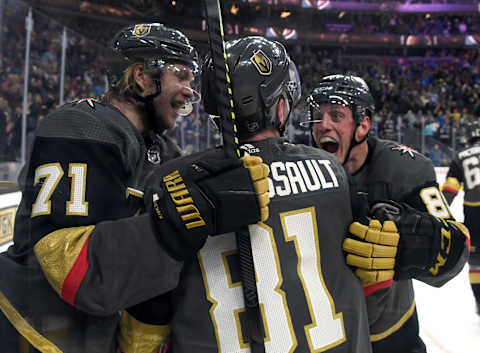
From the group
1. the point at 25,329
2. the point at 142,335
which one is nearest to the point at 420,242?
the point at 142,335

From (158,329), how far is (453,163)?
3052 mm

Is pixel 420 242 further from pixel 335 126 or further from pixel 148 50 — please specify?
pixel 148 50

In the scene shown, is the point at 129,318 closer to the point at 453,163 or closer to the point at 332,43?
the point at 332,43

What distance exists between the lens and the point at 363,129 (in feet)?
5.41

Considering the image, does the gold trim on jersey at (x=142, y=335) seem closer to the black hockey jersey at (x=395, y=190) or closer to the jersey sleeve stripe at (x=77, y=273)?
the jersey sleeve stripe at (x=77, y=273)

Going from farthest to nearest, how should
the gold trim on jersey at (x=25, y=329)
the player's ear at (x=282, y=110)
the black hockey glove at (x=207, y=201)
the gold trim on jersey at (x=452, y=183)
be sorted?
the gold trim on jersey at (x=452, y=183) → the gold trim on jersey at (x=25, y=329) → the player's ear at (x=282, y=110) → the black hockey glove at (x=207, y=201)

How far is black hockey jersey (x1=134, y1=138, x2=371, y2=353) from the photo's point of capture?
0.85 meters

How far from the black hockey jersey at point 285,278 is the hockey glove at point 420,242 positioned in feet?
0.52

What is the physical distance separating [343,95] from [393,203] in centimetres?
68

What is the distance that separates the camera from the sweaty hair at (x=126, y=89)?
123cm

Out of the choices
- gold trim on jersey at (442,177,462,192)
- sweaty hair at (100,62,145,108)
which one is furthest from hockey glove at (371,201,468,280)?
gold trim on jersey at (442,177,462,192)

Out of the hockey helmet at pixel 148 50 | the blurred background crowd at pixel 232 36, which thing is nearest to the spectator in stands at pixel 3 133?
the blurred background crowd at pixel 232 36

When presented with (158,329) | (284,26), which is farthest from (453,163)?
(158,329)

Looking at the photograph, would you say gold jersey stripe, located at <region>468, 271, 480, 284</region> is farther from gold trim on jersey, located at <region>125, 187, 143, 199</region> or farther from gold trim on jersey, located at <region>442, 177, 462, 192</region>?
gold trim on jersey, located at <region>125, 187, 143, 199</region>
